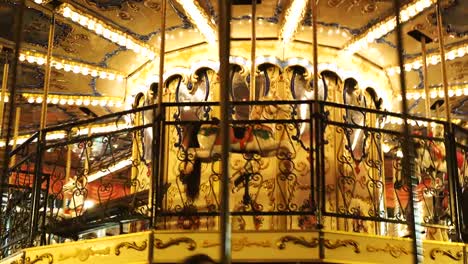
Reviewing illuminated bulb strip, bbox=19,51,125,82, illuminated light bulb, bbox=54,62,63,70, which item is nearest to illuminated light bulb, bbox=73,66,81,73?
illuminated bulb strip, bbox=19,51,125,82

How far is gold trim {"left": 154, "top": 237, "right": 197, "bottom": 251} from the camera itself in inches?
260

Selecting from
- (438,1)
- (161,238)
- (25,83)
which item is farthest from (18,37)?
(25,83)

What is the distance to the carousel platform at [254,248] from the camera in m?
6.52

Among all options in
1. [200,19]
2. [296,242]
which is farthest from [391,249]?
[200,19]

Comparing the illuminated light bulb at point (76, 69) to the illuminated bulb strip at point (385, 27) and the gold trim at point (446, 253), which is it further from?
the gold trim at point (446, 253)

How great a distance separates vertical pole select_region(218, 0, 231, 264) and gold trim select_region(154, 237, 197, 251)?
4.33 m

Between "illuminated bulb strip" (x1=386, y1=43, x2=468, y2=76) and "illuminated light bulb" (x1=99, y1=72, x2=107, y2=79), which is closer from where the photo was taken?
"illuminated bulb strip" (x1=386, y1=43, x2=468, y2=76)

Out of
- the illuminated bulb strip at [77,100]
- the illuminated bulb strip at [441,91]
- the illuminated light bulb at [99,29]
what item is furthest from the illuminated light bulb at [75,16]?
the illuminated bulb strip at [441,91]

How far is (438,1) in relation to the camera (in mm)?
8289

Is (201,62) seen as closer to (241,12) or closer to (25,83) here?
(241,12)

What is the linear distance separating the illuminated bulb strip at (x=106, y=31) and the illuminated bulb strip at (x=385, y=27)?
2.78 metres

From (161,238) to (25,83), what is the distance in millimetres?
5397

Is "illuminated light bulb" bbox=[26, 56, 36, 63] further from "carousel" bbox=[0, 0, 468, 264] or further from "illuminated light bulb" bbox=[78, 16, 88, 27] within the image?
"illuminated light bulb" bbox=[78, 16, 88, 27]

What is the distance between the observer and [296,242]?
654cm
